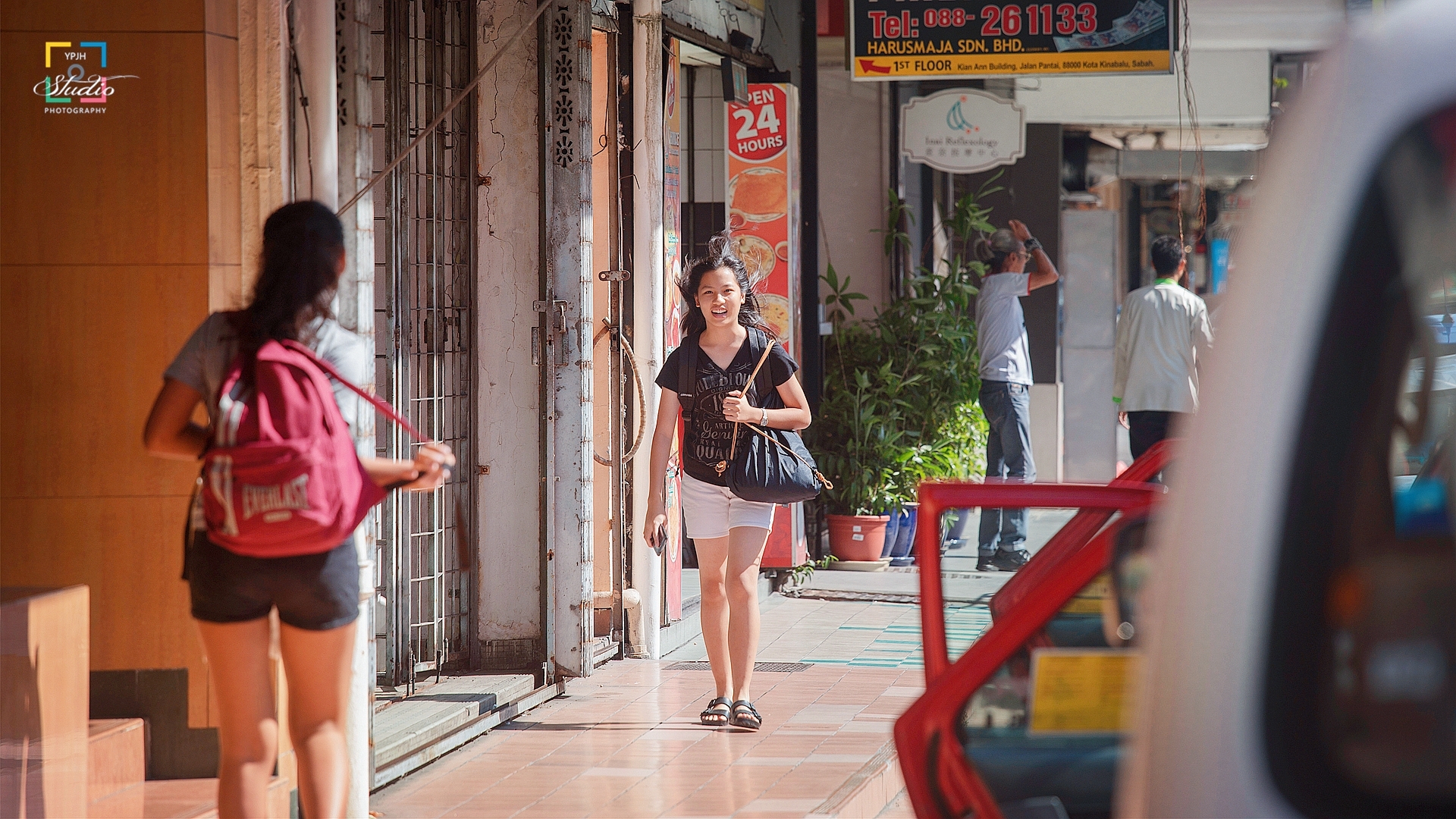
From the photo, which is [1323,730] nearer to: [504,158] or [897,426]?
[504,158]

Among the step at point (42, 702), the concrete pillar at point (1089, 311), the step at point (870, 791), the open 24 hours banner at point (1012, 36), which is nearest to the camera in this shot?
the step at point (42, 702)

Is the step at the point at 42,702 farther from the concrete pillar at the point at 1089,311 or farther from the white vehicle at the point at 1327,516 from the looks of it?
the concrete pillar at the point at 1089,311

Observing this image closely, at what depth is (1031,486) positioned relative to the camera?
268 cm

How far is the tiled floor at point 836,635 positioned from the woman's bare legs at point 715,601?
134 centimetres

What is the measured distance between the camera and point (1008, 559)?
8.98 m

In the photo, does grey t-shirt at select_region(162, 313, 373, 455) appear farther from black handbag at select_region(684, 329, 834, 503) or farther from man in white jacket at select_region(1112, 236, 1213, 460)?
man in white jacket at select_region(1112, 236, 1213, 460)

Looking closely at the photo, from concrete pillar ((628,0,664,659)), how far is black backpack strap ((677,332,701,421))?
1.23 meters

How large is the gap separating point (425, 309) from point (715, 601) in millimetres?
1615

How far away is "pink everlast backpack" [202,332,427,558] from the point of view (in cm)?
306

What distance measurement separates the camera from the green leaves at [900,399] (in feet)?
30.8

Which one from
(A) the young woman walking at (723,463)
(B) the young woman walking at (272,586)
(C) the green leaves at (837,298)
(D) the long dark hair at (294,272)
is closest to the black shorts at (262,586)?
(B) the young woman walking at (272,586)

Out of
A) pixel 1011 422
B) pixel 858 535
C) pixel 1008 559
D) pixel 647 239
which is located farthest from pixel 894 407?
pixel 647 239

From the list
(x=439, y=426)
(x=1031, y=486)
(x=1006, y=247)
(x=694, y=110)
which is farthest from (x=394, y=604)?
(x=1006, y=247)

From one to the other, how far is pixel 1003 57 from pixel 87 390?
227 inches
